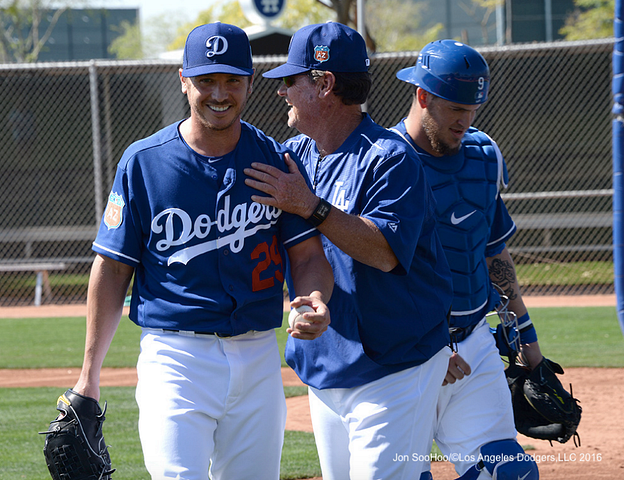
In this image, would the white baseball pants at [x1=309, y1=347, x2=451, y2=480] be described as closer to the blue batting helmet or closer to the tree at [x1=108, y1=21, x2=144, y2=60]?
the blue batting helmet

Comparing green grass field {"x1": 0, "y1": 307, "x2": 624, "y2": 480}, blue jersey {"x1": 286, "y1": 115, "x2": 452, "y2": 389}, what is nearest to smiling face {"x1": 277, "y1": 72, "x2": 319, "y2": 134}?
blue jersey {"x1": 286, "y1": 115, "x2": 452, "y2": 389}

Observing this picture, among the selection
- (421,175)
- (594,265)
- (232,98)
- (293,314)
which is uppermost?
(232,98)

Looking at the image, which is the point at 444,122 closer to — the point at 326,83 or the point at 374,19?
the point at 326,83

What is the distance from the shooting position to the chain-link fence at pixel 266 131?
14.4m

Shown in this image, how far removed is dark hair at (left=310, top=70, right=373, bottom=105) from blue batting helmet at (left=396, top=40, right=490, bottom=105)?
15.0 inches

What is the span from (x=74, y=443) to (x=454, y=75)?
1.98 metres

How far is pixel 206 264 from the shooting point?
2480mm

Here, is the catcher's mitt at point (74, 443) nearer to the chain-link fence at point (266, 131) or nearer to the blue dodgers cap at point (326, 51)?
the blue dodgers cap at point (326, 51)

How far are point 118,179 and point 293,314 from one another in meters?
0.75

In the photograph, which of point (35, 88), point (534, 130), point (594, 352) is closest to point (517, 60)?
point (534, 130)

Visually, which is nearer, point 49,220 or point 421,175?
point 421,175

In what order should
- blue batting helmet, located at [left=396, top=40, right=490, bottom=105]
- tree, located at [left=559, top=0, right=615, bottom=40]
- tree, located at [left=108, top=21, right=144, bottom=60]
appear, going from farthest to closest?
tree, located at [left=108, top=21, right=144, bottom=60] → tree, located at [left=559, top=0, right=615, bottom=40] → blue batting helmet, located at [left=396, top=40, right=490, bottom=105]

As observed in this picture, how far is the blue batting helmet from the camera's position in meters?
3.08

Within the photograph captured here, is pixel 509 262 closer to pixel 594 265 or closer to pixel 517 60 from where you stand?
pixel 594 265
